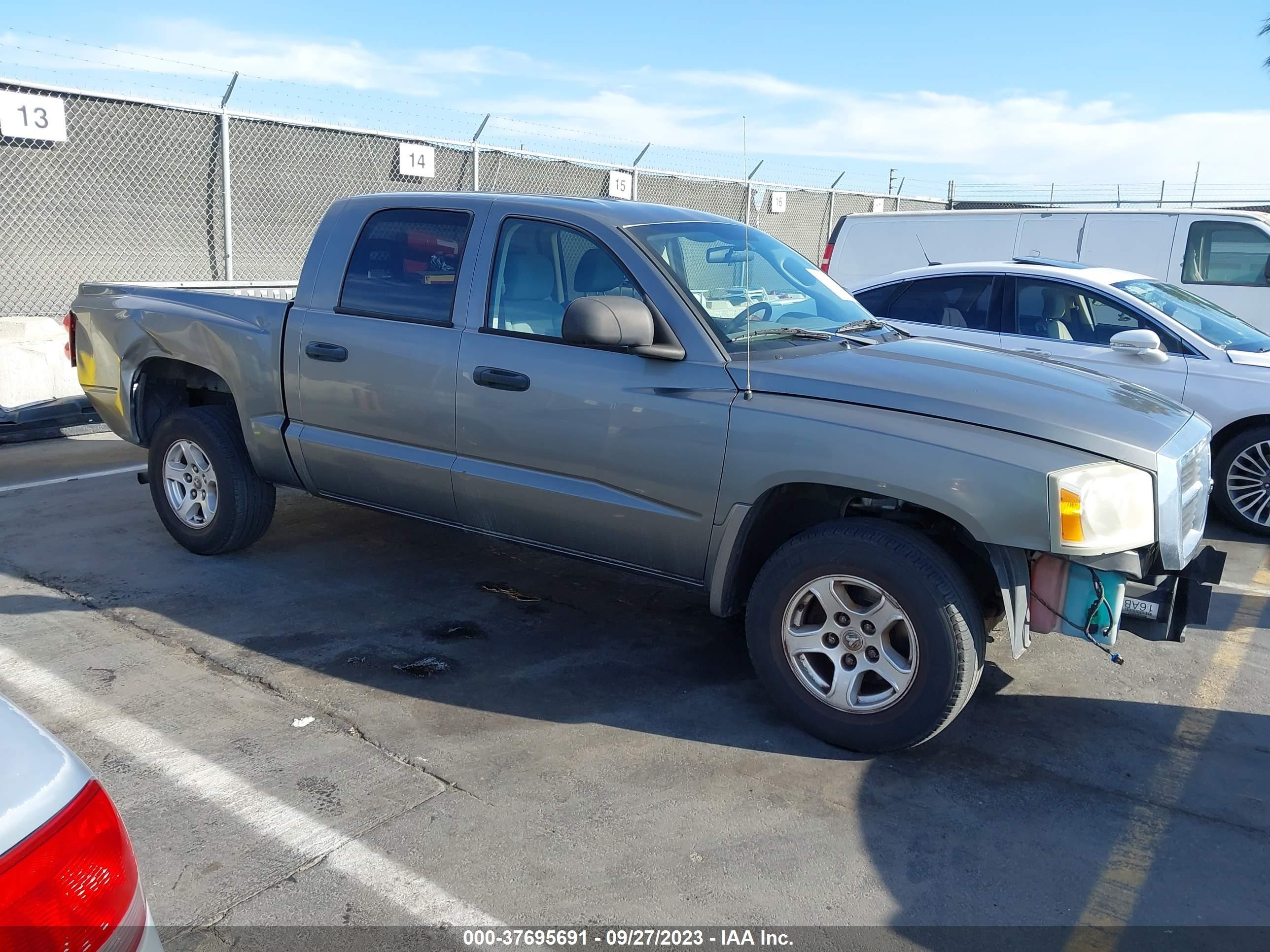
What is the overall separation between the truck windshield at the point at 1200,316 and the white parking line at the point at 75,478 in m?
7.02

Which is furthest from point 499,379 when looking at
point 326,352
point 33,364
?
point 33,364

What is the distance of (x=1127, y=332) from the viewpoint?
6.77 meters

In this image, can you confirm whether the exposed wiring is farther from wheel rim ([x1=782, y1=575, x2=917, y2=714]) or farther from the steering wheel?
the steering wheel

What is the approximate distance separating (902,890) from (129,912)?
83.8 inches

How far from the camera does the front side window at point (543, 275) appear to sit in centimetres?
433

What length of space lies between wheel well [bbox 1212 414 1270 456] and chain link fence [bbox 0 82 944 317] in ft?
20.4

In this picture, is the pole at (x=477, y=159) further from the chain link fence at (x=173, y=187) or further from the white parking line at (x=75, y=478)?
the white parking line at (x=75, y=478)

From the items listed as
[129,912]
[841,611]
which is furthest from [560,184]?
[129,912]

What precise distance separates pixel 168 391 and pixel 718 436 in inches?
144

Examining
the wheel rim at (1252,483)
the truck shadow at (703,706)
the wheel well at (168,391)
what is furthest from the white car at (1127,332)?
the wheel well at (168,391)

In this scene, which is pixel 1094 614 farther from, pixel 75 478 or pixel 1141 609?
pixel 75 478

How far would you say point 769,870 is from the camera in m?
3.03

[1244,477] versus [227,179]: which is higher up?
[227,179]

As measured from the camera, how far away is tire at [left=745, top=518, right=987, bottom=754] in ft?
11.4
